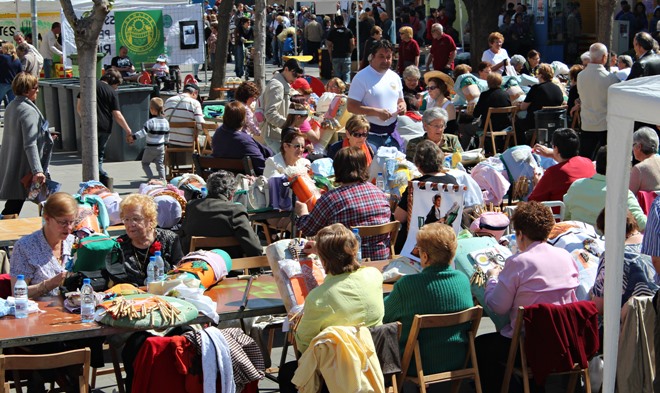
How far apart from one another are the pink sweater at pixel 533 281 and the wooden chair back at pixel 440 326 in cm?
30

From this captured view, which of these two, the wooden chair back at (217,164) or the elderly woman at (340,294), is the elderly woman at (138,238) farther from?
the wooden chair back at (217,164)

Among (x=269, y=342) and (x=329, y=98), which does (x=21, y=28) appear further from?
(x=269, y=342)

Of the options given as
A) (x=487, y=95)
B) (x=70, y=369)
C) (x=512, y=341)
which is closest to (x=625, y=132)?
(x=512, y=341)

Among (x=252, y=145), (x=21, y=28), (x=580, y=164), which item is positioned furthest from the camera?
(x=21, y=28)

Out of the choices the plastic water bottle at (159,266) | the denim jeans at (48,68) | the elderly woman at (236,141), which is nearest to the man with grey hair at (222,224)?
the plastic water bottle at (159,266)

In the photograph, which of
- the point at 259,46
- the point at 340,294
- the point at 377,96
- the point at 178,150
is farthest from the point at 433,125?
the point at 259,46

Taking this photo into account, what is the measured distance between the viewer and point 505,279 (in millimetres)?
5633

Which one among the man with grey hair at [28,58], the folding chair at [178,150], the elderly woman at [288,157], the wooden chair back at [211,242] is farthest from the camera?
the man with grey hair at [28,58]

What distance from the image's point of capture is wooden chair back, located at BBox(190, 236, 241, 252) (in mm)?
6852

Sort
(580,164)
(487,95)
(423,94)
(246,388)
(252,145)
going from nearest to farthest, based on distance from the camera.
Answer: (246,388) → (580,164) → (252,145) → (487,95) → (423,94)

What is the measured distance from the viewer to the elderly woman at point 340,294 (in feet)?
17.0

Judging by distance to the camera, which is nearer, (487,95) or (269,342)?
(269,342)

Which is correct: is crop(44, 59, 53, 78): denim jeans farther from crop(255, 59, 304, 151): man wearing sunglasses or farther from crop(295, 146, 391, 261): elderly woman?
crop(295, 146, 391, 261): elderly woman

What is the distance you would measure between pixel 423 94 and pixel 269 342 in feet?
27.8
